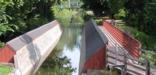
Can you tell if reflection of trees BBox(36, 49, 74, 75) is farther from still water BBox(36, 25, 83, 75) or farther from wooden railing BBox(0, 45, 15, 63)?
wooden railing BBox(0, 45, 15, 63)

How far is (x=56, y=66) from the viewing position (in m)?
31.9

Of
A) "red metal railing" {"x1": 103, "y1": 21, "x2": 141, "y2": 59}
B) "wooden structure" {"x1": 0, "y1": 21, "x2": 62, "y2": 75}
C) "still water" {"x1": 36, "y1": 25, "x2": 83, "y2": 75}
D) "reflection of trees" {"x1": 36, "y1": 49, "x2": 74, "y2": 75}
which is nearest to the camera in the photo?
"red metal railing" {"x1": 103, "y1": 21, "x2": 141, "y2": 59}

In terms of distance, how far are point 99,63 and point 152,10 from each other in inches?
771

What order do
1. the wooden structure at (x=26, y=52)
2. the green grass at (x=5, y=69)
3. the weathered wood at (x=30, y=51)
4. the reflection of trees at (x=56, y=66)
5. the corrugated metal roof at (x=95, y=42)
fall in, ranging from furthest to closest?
the reflection of trees at (x=56, y=66) → the weathered wood at (x=30, y=51) → the wooden structure at (x=26, y=52) → the corrugated metal roof at (x=95, y=42) → the green grass at (x=5, y=69)

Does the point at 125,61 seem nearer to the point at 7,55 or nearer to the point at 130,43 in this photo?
the point at 130,43

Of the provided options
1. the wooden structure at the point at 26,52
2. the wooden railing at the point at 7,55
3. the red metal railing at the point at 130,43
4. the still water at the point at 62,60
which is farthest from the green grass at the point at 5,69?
the red metal railing at the point at 130,43

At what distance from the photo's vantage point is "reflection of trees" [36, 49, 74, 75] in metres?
29.2

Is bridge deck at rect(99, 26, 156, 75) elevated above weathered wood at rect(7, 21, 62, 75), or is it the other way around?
bridge deck at rect(99, 26, 156, 75)

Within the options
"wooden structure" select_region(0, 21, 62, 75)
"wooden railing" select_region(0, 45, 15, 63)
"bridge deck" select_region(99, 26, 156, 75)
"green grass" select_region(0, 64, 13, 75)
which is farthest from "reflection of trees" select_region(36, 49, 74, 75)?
"bridge deck" select_region(99, 26, 156, 75)

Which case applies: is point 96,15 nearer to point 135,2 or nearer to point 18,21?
point 135,2

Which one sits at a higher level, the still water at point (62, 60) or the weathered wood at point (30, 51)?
the weathered wood at point (30, 51)

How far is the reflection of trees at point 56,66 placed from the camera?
2920 centimetres

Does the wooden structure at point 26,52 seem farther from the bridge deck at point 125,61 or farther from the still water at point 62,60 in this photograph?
the bridge deck at point 125,61

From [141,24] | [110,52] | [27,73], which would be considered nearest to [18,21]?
[141,24]
